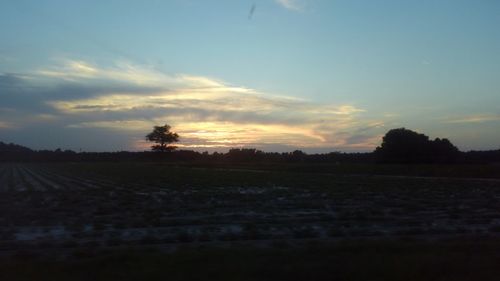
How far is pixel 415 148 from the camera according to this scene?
102 m

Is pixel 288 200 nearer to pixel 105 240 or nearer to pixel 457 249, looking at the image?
pixel 105 240

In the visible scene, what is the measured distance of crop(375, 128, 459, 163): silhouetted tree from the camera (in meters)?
103

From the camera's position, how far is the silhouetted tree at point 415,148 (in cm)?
10281

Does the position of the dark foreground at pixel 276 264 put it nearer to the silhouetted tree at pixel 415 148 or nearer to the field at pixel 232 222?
the field at pixel 232 222

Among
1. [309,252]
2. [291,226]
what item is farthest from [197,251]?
[291,226]

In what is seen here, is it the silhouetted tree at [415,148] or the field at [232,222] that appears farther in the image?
the silhouetted tree at [415,148]

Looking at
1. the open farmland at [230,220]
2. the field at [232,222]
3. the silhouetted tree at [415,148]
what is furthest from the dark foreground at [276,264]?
the silhouetted tree at [415,148]

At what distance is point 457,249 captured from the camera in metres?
13.4

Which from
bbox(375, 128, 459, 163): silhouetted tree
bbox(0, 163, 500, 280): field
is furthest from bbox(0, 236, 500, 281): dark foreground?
bbox(375, 128, 459, 163): silhouetted tree

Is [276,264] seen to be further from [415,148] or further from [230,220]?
[415,148]

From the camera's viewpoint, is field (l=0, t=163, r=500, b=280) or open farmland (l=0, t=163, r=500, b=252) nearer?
field (l=0, t=163, r=500, b=280)

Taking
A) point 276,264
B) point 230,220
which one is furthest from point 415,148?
point 276,264

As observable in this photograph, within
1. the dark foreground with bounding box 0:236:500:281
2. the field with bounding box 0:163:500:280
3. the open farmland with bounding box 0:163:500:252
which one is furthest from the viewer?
the open farmland with bounding box 0:163:500:252

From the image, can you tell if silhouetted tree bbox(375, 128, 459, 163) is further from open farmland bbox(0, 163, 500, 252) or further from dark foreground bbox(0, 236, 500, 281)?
dark foreground bbox(0, 236, 500, 281)
